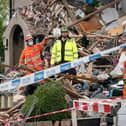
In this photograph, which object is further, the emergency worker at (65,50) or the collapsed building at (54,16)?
the collapsed building at (54,16)

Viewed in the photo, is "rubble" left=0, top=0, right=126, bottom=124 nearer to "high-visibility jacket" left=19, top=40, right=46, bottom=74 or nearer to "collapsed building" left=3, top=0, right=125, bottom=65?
"collapsed building" left=3, top=0, right=125, bottom=65

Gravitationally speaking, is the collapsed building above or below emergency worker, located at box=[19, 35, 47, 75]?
above

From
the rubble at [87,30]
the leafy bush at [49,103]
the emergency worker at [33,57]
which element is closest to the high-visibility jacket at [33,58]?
the emergency worker at [33,57]

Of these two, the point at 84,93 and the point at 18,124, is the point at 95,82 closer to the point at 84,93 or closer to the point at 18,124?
the point at 84,93

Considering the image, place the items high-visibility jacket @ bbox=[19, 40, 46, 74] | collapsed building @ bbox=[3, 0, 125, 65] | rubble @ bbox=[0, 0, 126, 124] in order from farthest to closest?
collapsed building @ bbox=[3, 0, 125, 65]
high-visibility jacket @ bbox=[19, 40, 46, 74]
rubble @ bbox=[0, 0, 126, 124]

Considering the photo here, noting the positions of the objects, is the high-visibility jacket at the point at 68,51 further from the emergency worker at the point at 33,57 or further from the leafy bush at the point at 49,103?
the leafy bush at the point at 49,103

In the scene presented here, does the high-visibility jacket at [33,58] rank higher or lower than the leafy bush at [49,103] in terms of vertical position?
higher

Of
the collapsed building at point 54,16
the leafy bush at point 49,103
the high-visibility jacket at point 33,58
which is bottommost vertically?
the leafy bush at point 49,103

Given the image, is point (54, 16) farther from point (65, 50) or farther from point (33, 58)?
point (65, 50)

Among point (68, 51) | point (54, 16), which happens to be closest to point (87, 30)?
point (54, 16)

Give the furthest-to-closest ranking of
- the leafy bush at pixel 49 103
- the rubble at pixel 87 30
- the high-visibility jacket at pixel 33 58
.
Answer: the high-visibility jacket at pixel 33 58 → the rubble at pixel 87 30 → the leafy bush at pixel 49 103

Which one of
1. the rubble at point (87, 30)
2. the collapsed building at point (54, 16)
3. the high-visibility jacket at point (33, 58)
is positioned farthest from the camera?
the collapsed building at point (54, 16)

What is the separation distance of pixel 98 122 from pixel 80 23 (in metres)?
11.3

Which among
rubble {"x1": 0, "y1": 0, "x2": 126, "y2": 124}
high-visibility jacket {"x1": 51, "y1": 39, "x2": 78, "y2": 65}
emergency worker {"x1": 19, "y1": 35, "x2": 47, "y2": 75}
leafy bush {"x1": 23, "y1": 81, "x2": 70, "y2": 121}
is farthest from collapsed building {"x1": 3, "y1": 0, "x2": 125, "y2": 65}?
leafy bush {"x1": 23, "y1": 81, "x2": 70, "y2": 121}
